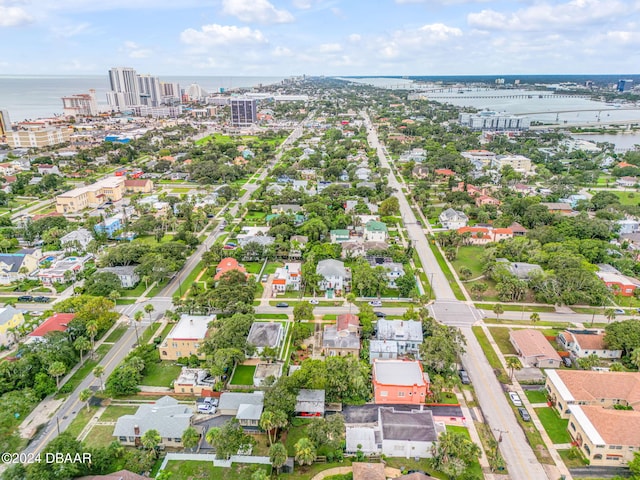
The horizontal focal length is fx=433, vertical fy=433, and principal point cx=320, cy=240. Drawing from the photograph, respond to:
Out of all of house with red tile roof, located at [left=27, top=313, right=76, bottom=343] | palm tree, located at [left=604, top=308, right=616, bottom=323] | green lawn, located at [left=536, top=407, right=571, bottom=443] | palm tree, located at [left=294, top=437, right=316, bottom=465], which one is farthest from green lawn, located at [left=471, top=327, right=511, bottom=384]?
house with red tile roof, located at [left=27, top=313, right=76, bottom=343]

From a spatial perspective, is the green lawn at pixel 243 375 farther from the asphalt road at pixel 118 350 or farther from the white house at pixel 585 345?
the white house at pixel 585 345

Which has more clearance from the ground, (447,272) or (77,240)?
(77,240)

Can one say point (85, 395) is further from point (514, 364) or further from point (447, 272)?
point (447, 272)

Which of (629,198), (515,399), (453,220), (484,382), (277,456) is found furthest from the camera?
(629,198)

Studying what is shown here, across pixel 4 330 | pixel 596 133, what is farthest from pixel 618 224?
pixel 596 133

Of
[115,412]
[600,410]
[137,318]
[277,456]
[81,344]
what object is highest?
[81,344]

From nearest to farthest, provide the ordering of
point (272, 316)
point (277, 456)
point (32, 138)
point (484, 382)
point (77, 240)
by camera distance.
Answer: point (277, 456), point (484, 382), point (272, 316), point (77, 240), point (32, 138)

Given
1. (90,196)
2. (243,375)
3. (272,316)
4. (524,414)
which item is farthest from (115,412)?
(90,196)

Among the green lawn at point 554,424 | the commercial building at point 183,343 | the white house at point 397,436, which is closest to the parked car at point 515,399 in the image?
the green lawn at point 554,424
